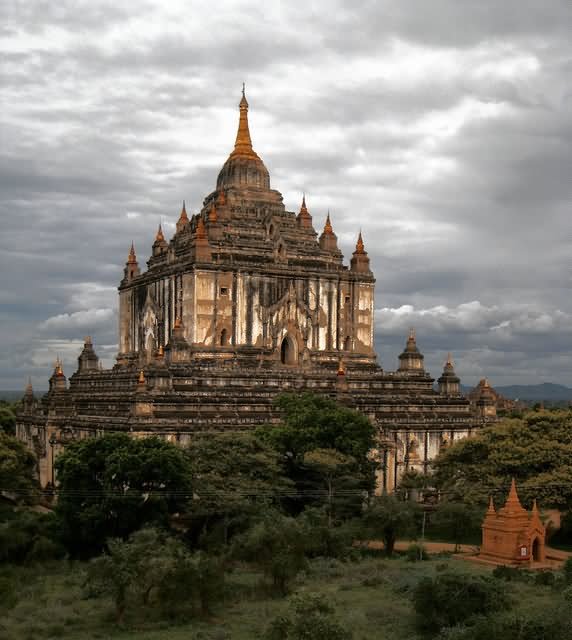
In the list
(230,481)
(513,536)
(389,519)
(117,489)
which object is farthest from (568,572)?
(117,489)

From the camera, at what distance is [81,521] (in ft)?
135

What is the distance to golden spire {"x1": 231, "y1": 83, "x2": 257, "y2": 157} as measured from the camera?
71000 millimetres

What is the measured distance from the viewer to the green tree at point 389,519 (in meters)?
44.5

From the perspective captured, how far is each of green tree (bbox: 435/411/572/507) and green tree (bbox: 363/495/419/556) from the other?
5.50 metres

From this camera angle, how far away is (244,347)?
2480 inches

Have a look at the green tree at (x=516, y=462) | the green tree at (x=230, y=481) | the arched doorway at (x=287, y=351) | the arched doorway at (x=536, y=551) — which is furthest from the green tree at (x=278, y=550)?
the arched doorway at (x=287, y=351)

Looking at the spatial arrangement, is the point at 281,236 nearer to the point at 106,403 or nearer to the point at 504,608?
the point at 106,403

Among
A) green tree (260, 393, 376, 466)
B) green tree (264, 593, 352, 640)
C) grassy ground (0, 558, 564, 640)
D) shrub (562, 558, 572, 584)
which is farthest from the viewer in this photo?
green tree (260, 393, 376, 466)

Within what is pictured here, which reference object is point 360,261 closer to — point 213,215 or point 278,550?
point 213,215

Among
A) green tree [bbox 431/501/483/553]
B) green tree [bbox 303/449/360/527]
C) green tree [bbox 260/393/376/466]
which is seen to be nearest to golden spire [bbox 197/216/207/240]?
green tree [bbox 260/393/376/466]

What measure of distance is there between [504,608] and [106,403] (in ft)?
108

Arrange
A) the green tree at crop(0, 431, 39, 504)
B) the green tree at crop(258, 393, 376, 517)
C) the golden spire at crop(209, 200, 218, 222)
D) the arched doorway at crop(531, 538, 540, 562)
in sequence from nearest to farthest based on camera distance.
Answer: the arched doorway at crop(531, 538, 540, 562)
the green tree at crop(258, 393, 376, 517)
the green tree at crop(0, 431, 39, 504)
the golden spire at crop(209, 200, 218, 222)

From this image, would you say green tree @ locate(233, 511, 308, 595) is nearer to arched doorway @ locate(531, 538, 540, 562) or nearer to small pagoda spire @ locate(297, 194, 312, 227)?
arched doorway @ locate(531, 538, 540, 562)

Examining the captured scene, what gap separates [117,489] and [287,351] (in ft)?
83.3
